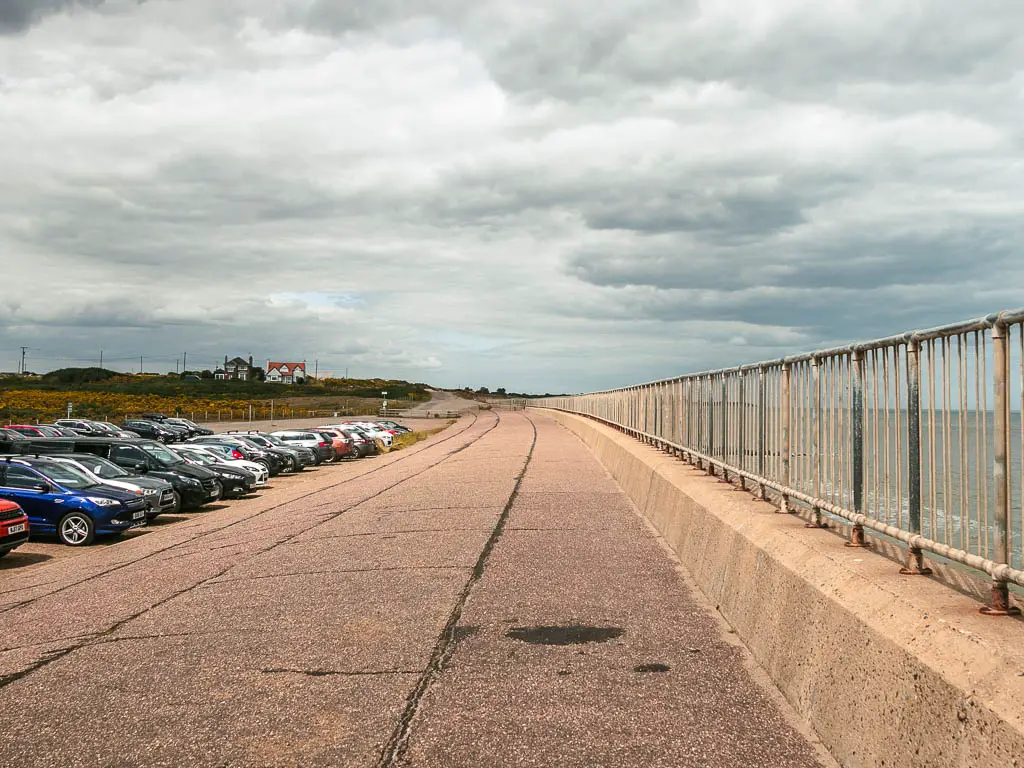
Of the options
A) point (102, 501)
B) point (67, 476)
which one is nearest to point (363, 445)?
point (67, 476)

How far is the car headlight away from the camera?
15.7m

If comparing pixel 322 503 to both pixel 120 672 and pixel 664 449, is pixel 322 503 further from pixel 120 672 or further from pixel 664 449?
pixel 120 672

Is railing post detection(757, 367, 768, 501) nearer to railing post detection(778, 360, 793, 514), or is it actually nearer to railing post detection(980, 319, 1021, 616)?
railing post detection(778, 360, 793, 514)

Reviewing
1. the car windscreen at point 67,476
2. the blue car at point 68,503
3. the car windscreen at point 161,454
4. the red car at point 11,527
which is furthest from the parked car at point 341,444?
the red car at point 11,527

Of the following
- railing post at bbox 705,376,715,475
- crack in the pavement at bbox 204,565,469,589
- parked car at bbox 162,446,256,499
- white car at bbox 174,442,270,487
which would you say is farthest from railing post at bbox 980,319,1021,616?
white car at bbox 174,442,270,487

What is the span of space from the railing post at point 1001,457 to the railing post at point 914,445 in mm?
758

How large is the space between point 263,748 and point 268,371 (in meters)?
196

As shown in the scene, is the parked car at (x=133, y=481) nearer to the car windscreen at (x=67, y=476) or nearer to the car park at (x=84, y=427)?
the car windscreen at (x=67, y=476)

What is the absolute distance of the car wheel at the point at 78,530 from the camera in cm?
1552

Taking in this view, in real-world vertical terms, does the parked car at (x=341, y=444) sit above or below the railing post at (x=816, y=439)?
below

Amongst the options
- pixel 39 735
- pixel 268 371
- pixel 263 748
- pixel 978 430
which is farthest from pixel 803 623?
pixel 268 371

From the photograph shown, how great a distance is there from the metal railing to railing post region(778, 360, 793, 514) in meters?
0.01

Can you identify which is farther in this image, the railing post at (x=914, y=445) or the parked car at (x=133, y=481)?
the parked car at (x=133, y=481)

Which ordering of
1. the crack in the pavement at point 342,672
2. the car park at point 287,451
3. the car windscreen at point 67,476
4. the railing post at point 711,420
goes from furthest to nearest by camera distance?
the car park at point 287,451, the car windscreen at point 67,476, the railing post at point 711,420, the crack in the pavement at point 342,672
